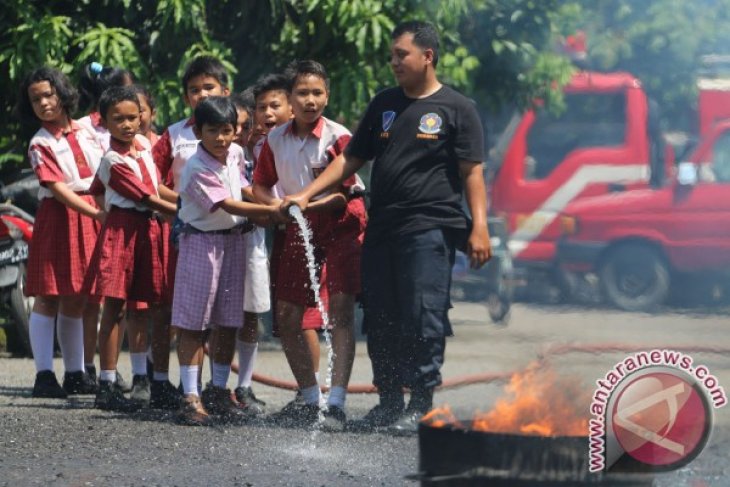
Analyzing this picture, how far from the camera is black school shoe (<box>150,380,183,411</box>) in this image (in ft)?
25.6

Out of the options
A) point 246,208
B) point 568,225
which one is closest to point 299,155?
point 246,208

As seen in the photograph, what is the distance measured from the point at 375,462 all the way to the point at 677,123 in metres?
4.91

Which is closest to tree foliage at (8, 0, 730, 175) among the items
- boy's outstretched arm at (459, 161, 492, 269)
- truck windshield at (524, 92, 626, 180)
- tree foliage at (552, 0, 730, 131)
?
tree foliage at (552, 0, 730, 131)

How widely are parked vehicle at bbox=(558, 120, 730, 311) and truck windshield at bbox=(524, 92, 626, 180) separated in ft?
2.55

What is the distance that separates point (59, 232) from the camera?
26.9ft

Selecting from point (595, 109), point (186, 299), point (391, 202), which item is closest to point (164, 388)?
point (186, 299)

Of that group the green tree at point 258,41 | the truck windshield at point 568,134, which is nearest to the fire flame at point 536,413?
the green tree at point 258,41

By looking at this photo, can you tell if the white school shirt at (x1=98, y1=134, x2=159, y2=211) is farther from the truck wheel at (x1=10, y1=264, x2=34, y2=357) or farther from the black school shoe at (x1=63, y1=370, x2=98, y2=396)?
the truck wheel at (x1=10, y1=264, x2=34, y2=357)

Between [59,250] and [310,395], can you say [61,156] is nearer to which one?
[59,250]

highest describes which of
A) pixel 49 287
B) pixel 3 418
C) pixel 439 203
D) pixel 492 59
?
pixel 492 59

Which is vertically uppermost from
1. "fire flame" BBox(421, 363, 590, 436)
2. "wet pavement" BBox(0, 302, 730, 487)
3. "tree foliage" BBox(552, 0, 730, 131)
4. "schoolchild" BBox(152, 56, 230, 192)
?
"tree foliage" BBox(552, 0, 730, 131)

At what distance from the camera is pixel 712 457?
237 inches

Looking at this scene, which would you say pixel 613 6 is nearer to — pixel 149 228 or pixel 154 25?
pixel 149 228

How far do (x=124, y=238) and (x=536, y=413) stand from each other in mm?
3140
